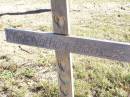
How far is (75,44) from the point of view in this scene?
158 inches

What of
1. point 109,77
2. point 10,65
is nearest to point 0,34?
point 10,65

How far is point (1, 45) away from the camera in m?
8.05

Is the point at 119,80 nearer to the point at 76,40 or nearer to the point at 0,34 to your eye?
the point at 76,40

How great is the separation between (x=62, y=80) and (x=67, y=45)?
538 mm

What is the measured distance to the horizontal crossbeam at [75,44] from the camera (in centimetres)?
381

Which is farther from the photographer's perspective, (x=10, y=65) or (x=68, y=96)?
(x=10, y=65)

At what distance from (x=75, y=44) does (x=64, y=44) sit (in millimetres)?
146

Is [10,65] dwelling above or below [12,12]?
below

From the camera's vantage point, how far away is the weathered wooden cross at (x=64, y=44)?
3.84 meters

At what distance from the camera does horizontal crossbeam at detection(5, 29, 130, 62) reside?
3812 mm

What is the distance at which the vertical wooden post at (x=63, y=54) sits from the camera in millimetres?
3902

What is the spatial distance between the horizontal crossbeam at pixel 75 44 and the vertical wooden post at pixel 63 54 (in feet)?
0.30

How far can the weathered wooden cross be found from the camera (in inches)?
151

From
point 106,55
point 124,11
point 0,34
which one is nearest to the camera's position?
point 106,55
